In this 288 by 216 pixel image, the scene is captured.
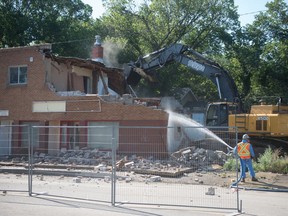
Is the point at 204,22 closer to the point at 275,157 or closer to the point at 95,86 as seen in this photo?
the point at 95,86

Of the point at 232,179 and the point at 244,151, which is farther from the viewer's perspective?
the point at 232,179

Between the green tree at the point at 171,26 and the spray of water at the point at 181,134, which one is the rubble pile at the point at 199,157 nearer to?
the spray of water at the point at 181,134

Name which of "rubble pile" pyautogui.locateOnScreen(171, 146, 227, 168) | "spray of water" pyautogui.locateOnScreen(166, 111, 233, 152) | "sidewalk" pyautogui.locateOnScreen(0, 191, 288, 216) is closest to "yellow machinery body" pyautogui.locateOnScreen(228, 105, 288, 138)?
"spray of water" pyautogui.locateOnScreen(166, 111, 233, 152)

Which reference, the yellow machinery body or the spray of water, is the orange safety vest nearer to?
the spray of water

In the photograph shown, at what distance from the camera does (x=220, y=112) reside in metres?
22.5

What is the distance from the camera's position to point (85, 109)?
24.6m

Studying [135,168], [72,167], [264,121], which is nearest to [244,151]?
[135,168]

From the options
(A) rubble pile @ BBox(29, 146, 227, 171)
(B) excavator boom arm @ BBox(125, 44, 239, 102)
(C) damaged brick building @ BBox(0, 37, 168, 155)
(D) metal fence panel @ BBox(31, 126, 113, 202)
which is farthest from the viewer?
(B) excavator boom arm @ BBox(125, 44, 239, 102)

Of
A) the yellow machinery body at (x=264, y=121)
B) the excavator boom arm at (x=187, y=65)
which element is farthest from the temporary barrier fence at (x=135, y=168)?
the excavator boom arm at (x=187, y=65)

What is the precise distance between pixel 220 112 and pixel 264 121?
2.88m

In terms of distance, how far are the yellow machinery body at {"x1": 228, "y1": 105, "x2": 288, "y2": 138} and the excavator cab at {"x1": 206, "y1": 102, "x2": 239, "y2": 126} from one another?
110 centimetres

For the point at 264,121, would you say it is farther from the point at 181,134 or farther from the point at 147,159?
the point at 147,159

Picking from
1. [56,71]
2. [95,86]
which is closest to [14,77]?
[56,71]

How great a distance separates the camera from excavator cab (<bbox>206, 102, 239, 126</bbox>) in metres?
22.4
